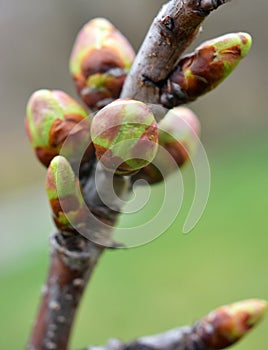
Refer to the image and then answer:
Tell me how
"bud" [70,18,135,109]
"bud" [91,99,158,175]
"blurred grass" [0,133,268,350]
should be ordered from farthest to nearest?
"blurred grass" [0,133,268,350] < "bud" [70,18,135,109] < "bud" [91,99,158,175]

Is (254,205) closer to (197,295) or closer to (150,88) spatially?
(197,295)

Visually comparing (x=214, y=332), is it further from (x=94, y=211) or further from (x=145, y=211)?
(x=145, y=211)

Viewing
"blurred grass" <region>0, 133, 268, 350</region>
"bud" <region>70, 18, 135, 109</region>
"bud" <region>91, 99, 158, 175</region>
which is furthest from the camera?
"blurred grass" <region>0, 133, 268, 350</region>

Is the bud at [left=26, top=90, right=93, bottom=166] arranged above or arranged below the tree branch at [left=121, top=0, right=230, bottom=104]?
below

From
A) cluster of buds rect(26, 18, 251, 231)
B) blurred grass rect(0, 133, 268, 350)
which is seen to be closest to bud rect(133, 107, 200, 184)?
cluster of buds rect(26, 18, 251, 231)

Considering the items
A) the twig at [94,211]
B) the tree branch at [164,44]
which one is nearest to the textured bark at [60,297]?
the twig at [94,211]

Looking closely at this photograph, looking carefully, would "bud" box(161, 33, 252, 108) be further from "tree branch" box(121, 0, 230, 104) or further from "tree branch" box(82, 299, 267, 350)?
"tree branch" box(82, 299, 267, 350)
